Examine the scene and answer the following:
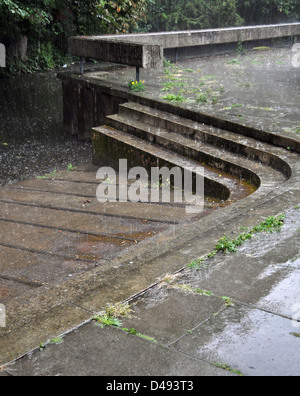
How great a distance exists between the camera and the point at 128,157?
773 cm

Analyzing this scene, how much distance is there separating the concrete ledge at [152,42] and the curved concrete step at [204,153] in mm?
1265

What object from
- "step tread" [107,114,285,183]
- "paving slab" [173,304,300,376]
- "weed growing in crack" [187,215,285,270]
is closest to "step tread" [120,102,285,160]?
"step tread" [107,114,285,183]

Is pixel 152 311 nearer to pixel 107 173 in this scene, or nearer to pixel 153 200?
pixel 153 200

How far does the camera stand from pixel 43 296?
3.27 m

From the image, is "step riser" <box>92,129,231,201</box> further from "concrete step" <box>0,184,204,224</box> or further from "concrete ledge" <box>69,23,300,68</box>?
"concrete ledge" <box>69,23,300,68</box>

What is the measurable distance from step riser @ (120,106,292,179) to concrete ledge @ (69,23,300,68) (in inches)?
44.2

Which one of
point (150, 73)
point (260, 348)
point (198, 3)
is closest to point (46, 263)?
point (260, 348)

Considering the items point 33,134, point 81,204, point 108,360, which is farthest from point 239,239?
point 33,134

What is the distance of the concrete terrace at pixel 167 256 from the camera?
8.55 feet

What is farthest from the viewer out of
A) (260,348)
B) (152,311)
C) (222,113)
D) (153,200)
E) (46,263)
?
(222,113)

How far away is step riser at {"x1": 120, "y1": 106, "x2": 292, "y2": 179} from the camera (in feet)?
19.6

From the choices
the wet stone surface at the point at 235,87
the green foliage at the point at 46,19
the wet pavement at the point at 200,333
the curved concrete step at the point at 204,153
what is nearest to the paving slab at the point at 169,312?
the wet pavement at the point at 200,333

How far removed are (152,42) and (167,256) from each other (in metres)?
8.94

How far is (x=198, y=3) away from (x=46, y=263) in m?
21.5
